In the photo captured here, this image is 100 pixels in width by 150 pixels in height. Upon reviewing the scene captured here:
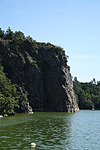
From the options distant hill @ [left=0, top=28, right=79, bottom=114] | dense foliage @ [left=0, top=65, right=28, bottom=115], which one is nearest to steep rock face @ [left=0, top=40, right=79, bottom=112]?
distant hill @ [left=0, top=28, right=79, bottom=114]

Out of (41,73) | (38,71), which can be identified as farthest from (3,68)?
(41,73)

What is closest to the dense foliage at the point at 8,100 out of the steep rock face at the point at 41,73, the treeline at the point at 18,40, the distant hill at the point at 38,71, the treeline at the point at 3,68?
the treeline at the point at 3,68

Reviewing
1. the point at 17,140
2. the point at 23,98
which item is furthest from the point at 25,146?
the point at 23,98

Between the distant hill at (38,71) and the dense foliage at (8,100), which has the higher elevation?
the distant hill at (38,71)

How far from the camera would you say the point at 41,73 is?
523ft

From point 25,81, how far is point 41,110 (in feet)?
45.4

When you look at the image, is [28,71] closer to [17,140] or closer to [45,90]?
[45,90]

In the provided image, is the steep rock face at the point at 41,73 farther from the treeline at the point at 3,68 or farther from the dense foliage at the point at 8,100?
the dense foliage at the point at 8,100

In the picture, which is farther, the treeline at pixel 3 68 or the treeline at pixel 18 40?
the treeline at pixel 18 40

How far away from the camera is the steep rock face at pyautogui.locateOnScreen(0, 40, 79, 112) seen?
494ft

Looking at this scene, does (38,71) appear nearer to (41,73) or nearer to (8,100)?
(41,73)

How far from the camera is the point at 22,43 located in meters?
158

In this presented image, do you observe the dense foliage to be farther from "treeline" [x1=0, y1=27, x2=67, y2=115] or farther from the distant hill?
the distant hill

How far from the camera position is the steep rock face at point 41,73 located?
Answer: 494 feet
